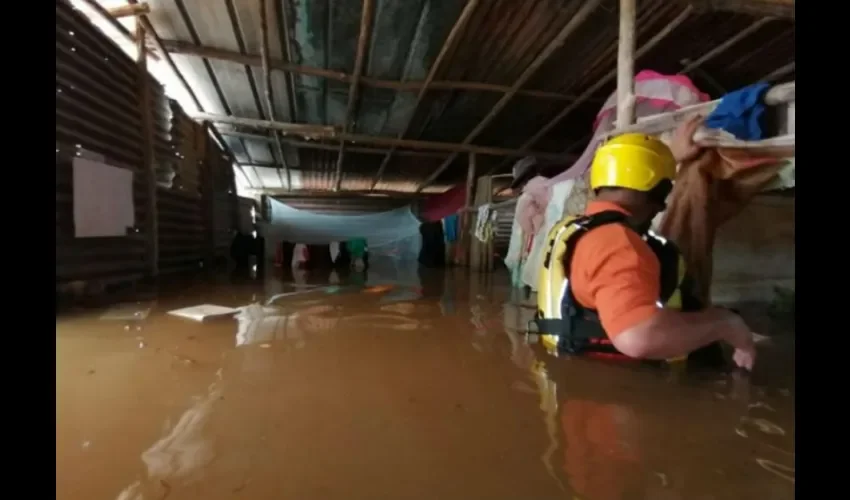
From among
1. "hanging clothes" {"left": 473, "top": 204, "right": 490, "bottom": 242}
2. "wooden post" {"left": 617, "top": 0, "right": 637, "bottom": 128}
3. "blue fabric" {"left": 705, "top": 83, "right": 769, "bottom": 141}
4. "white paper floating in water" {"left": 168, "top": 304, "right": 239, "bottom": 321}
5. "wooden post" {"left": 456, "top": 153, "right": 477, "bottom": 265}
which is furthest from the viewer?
"wooden post" {"left": 456, "top": 153, "right": 477, "bottom": 265}

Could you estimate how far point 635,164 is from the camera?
5.77 ft

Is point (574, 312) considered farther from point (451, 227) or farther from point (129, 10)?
Result: point (451, 227)

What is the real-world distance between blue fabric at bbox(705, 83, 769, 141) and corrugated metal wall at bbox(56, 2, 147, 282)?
3.95 m

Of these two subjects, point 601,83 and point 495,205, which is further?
point 495,205

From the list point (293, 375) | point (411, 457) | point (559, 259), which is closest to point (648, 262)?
point (559, 259)

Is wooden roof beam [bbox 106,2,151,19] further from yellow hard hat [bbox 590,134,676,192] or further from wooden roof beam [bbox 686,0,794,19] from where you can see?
wooden roof beam [bbox 686,0,794,19]

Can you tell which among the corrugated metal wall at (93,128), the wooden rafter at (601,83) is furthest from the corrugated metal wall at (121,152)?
the wooden rafter at (601,83)

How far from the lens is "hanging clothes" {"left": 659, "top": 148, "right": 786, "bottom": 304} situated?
2.04 meters

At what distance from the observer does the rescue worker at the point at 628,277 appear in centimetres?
146

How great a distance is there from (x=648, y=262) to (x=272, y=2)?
3.53 m

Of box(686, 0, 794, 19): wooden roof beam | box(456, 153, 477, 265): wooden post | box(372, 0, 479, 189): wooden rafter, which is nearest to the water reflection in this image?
box(686, 0, 794, 19): wooden roof beam

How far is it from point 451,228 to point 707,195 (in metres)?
6.34

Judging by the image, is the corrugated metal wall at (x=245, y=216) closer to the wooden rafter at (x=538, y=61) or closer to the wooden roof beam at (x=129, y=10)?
the wooden rafter at (x=538, y=61)

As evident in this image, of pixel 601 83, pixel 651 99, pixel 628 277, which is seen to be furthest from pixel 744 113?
pixel 601 83
